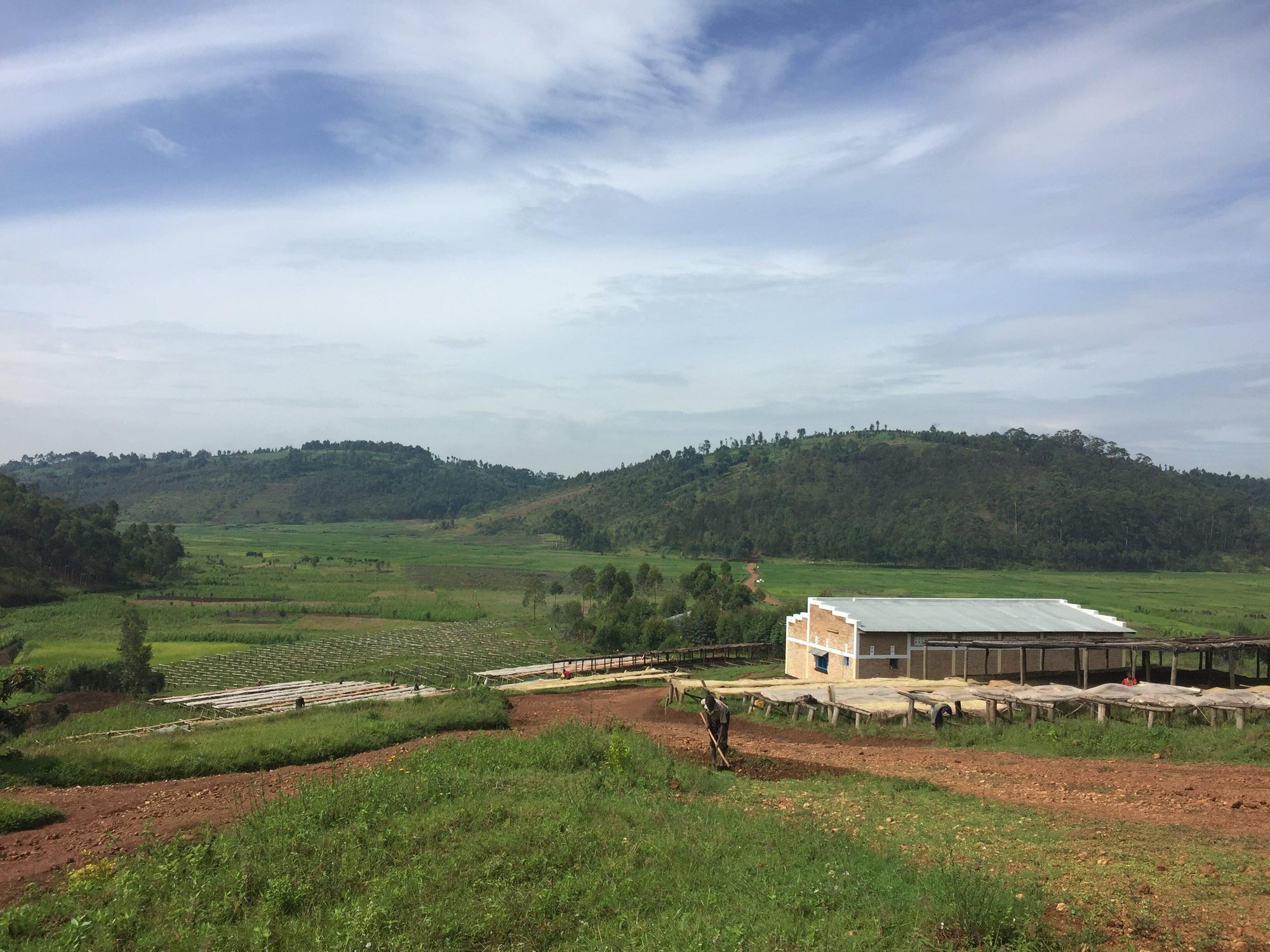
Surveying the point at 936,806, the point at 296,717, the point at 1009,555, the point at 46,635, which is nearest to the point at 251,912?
the point at 936,806

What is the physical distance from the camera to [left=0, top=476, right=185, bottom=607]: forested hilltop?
64.2 m

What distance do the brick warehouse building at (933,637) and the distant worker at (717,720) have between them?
17621mm

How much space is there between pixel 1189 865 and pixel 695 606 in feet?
149

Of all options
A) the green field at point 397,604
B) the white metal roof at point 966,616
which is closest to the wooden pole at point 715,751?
the white metal roof at point 966,616

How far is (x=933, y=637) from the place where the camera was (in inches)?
1240

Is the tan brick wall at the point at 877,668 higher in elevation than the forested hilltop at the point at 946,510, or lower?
lower

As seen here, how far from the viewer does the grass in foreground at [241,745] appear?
12625 millimetres

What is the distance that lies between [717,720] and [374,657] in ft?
121

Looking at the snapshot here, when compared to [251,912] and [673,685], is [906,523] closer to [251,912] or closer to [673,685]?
[673,685]

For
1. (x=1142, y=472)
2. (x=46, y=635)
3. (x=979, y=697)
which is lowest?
(x=46, y=635)

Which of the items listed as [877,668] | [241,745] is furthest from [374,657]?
[241,745]

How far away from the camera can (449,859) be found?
8.38 metres

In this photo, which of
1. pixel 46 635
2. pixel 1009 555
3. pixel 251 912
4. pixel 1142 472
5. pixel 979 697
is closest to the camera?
pixel 251 912

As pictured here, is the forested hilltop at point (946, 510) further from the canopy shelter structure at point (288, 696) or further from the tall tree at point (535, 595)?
the canopy shelter structure at point (288, 696)
